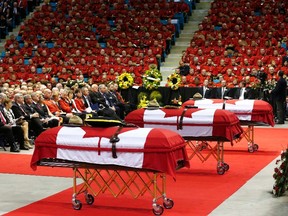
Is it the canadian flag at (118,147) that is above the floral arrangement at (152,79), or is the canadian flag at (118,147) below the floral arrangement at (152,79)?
above

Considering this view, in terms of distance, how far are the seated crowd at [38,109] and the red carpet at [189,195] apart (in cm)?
159

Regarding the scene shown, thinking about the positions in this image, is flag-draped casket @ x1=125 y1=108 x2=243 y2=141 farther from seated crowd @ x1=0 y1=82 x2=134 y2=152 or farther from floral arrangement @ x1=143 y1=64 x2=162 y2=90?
floral arrangement @ x1=143 y1=64 x2=162 y2=90

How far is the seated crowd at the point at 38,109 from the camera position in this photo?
15.8m

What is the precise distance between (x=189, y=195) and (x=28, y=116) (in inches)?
278

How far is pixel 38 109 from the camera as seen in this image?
1706 centimetres

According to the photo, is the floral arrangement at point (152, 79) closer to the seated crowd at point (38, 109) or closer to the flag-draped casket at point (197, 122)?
the seated crowd at point (38, 109)

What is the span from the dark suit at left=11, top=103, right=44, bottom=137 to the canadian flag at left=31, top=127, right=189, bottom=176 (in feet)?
22.1

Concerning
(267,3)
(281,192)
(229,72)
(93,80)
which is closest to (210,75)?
(229,72)

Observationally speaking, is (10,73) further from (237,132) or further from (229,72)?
(237,132)

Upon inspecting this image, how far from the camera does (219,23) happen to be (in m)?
29.2

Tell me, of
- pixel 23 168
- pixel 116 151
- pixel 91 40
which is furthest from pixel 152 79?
pixel 116 151

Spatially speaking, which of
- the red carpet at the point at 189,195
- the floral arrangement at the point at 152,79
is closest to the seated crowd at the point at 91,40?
the floral arrangement at the point at 152,79

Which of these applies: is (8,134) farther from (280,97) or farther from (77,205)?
(280,97)

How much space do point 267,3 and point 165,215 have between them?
72.1ft
